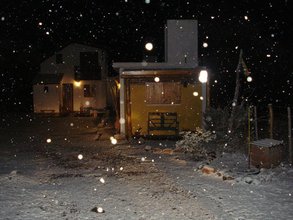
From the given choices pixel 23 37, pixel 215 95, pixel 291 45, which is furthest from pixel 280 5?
pixel 23 37

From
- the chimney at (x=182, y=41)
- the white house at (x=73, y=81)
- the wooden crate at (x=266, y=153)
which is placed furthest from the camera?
the white house at (x=73, y=81)

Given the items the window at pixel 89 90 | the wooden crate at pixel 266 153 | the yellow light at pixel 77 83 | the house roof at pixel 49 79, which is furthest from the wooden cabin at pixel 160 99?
the yellow light at pixel 77 83

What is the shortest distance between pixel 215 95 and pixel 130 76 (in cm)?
1070

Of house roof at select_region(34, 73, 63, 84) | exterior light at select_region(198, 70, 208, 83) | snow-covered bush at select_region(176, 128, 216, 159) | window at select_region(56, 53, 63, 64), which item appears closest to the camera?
snow-covered bush at select_region(176, 128, 216, 159)

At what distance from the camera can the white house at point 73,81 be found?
97.2 feet

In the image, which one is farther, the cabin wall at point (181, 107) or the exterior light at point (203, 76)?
the cabin wall at point (181, 107)

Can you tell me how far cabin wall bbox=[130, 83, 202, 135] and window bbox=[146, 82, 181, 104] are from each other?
0.19m

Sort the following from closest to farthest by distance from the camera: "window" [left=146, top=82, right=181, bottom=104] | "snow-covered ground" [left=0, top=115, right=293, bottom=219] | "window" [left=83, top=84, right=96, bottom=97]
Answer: "snow-covered ground" [left=0, top=115, right=293, bottom=219] → "window" [left=146, top=82, right=181, bottom=104] → "window" [left=83, top=84, right=96, bottom=97]

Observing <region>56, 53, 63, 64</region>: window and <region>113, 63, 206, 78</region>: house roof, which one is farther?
<region>56, 53, 63, 64</region>: window

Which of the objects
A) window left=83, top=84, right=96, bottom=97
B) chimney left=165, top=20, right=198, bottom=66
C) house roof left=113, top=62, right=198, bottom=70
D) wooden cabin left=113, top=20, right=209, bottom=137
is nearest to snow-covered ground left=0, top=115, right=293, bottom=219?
wooden cabin left=113, top=20, right=209, bottom=137

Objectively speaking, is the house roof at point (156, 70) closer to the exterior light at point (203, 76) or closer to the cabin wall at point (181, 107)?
the exterior light at point (203, 76)

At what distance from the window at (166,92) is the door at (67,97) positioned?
14.6m

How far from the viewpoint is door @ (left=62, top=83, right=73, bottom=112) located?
30016 millimetres

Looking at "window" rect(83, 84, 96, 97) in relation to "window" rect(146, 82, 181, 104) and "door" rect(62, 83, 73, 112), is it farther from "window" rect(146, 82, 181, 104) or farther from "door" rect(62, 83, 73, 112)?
"window" rect(146, 82, 181, 104)
